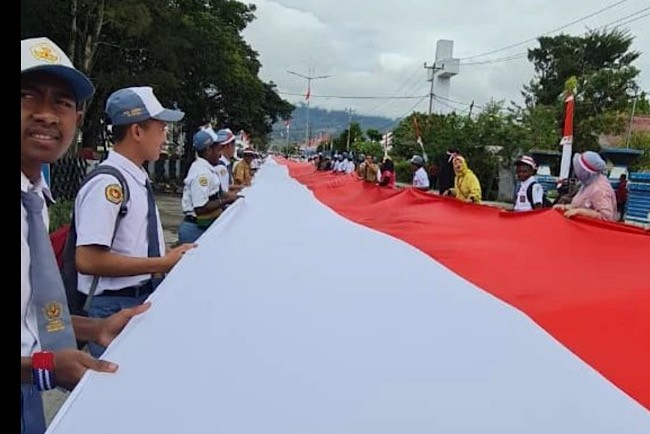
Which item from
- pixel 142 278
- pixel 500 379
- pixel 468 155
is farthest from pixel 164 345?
pixel 468 155

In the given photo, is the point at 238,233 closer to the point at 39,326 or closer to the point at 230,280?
the point at 230,280

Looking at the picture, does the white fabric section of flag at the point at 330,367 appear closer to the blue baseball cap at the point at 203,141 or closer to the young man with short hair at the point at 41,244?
the young man with short hair at the point at 41,244

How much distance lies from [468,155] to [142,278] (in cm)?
2419

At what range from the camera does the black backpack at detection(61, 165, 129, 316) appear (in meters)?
2.14

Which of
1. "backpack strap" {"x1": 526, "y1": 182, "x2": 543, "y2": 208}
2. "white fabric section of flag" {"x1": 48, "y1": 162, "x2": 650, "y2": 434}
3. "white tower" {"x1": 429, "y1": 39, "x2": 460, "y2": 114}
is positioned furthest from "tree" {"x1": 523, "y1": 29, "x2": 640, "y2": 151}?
"white fabric section of flag" {"x1": 48, "y1": 162, "x2": 650, "y2": 434}

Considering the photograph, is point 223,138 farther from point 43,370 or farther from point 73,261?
point 43,370

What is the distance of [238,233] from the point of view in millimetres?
3793

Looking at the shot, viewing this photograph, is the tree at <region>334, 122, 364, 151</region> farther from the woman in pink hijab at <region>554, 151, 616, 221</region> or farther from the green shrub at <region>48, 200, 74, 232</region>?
the woman in pink hijab at <region>554, 151, 616, 221</region>

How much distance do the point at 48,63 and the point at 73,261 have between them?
972 mm

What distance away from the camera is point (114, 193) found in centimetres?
209

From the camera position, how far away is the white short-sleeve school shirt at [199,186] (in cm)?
457

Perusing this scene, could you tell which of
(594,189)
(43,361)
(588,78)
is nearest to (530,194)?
(594,189)

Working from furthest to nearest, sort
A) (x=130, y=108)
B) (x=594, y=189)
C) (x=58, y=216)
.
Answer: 1. (x=58, y=216)
2. (x=594, y=189)
3. (x=130, y=108)

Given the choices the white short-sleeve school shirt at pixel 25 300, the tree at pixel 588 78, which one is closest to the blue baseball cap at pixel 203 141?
the white short-sleeve school shirt at pixel 25 300
